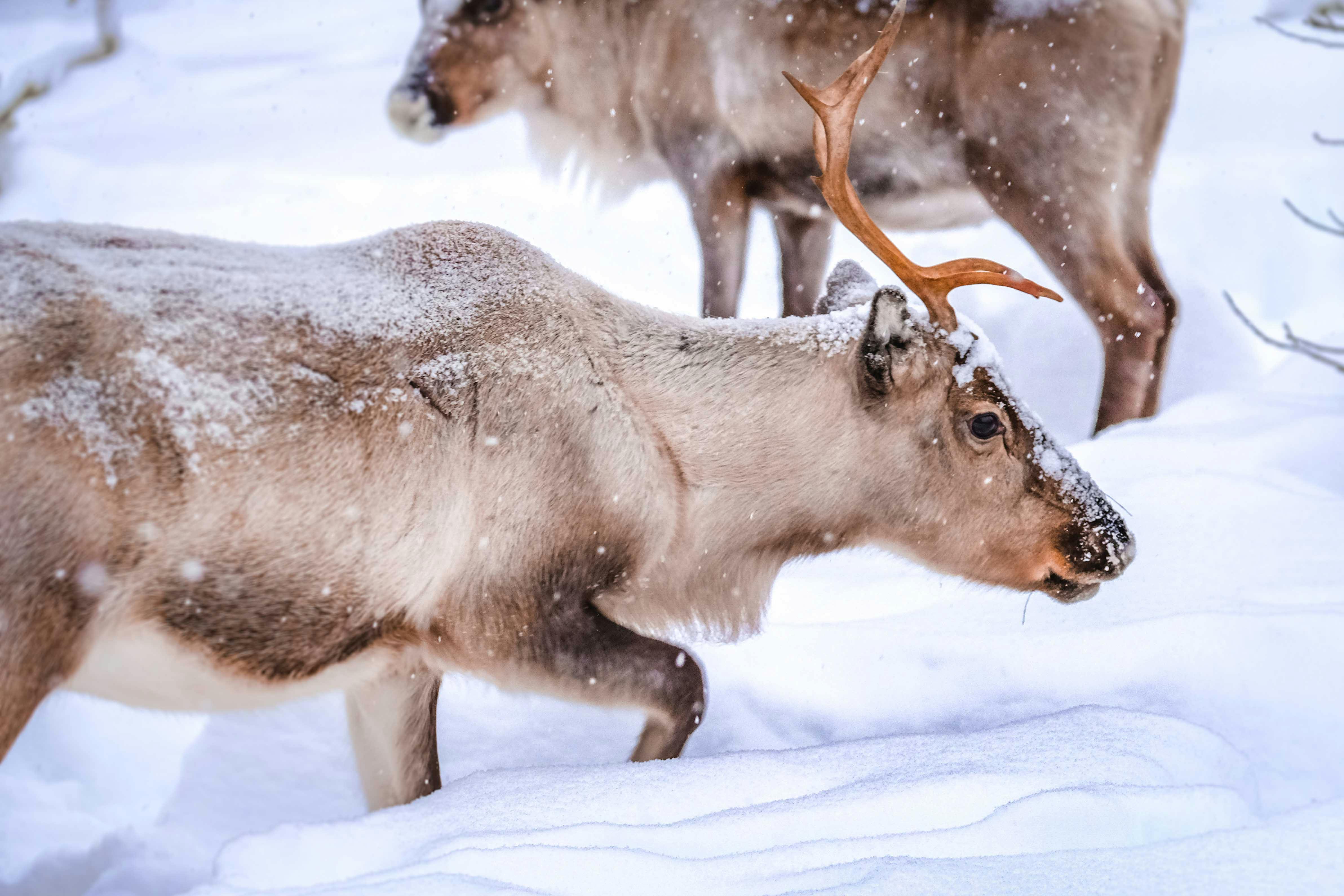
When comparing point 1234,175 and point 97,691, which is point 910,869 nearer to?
point 97,691

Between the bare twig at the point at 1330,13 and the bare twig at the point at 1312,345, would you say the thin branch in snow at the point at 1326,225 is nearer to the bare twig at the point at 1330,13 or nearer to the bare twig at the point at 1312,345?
the bare twig at the point at 1312,345

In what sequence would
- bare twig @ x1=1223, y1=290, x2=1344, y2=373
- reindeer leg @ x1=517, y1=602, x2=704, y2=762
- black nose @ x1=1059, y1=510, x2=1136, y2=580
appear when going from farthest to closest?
bare twig @ x1=1223, y1=290, x2=1344, y2=373, black nose @ x1=1059, y1=510, x2=1136, y2=580, reindeer leg @ x1=517, y1=602, x2=704, y2=762

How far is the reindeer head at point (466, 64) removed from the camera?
85.3 inches

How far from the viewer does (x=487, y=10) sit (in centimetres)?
221

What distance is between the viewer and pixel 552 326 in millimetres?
1151

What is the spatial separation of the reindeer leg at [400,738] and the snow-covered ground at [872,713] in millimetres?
57

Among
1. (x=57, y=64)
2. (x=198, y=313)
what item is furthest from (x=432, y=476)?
(x=57, y=64)

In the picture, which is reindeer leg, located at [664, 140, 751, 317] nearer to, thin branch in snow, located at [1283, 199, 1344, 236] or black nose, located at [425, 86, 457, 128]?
black nose, located at [425, 86, 457, 128]

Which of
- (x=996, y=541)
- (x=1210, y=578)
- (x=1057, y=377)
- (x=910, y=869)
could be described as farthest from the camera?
(x=1057, y=377)

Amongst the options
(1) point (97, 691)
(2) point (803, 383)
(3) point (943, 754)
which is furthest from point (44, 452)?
(3) point (943, 754)

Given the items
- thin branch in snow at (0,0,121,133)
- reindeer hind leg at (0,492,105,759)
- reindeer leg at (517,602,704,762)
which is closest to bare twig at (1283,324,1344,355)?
reindeer leg at (517,602,704,762)

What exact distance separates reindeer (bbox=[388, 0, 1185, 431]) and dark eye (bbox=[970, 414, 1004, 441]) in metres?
0.86

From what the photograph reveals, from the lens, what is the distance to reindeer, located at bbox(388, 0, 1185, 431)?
1957mm

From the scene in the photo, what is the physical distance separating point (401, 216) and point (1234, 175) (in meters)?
2.27
